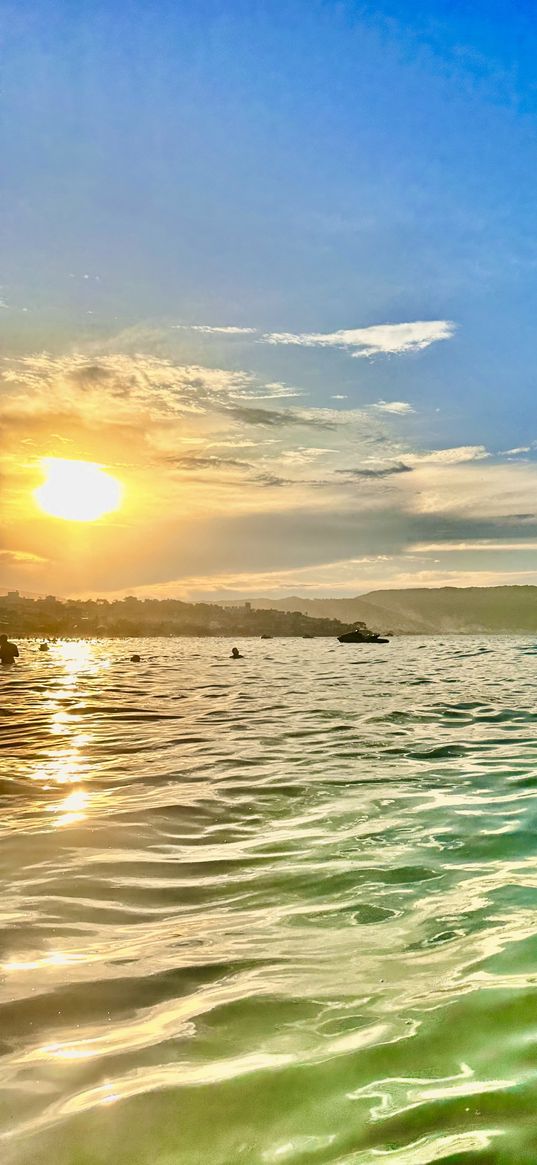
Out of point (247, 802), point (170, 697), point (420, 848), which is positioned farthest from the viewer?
point (170, 697)

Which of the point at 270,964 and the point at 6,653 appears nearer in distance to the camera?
the point at 270,964

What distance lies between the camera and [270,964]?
177 inches

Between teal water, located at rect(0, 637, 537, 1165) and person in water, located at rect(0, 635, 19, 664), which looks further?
person in water, located at rect(0, 635, 19, 664)

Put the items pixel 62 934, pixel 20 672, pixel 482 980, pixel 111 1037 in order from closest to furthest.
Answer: pixel 111 1037 → pixel 482 980 → pixel 62 934 → pixel 20 672

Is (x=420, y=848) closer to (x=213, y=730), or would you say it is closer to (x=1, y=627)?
(x=213, y=730)

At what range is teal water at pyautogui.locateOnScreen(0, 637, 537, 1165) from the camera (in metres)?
2.96

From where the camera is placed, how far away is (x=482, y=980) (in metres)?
4.20

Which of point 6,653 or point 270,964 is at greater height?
point 6,653

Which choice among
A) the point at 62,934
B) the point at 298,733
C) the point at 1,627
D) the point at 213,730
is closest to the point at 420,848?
the point at 62,934

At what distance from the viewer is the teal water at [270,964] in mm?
2963

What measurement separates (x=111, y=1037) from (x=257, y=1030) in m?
0.76

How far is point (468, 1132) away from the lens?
286 centimetres

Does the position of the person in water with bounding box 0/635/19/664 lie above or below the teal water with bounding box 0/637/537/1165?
above

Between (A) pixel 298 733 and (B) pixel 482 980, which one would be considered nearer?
(B) pixel 482 980
